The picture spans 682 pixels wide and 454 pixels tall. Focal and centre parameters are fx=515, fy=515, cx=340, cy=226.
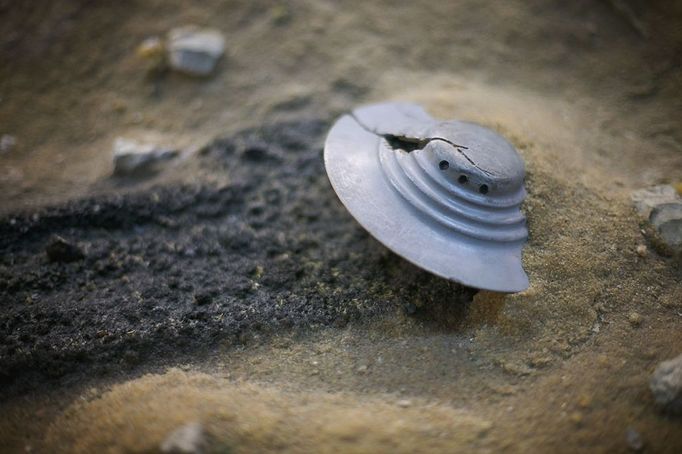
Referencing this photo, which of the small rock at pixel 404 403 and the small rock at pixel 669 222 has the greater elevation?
the small rock at pixel 669 222

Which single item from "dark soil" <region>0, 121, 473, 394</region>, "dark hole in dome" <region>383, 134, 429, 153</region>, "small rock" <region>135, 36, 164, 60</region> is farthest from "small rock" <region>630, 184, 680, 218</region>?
"small rock" <region>135, 36, 164, 60</region>

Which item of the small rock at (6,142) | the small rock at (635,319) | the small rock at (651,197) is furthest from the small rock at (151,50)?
the small rock at (635,319)

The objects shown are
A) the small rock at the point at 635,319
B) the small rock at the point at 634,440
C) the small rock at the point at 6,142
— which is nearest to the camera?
the small rock at the point at 634,440

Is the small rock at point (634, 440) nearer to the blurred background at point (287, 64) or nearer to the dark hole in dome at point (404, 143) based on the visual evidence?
the dark hole in dome at point (404, 143)

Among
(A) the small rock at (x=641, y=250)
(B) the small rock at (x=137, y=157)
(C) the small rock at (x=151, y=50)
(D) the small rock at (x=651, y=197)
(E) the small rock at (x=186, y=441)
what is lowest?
(A) the small rock at (x=641, y=250)

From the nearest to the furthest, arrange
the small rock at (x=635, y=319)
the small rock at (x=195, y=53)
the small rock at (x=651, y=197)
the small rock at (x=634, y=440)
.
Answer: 1. the small rock at (x=634, y=440)
2. the small rock at (x=635, y=319)
3. the small rock at (x=651, y=197)
4. the small rock at (x=195, y=53)

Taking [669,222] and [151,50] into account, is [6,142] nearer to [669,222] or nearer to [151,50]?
[151,50]

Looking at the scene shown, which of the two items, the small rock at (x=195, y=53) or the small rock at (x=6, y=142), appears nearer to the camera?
the small rock at (x=6, y=142)
